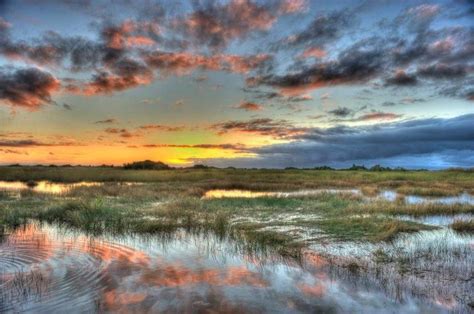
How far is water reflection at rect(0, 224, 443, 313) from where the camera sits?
8.13 metres

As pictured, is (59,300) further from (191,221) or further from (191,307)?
(191,221)

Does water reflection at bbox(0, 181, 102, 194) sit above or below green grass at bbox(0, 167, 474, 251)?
above

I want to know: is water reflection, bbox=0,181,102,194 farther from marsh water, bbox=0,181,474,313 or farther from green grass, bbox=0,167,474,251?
marsh water, bbox=0,181,474,313

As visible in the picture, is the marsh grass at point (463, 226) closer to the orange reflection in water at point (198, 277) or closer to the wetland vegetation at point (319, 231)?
the wetland vegetation at point (319, 231)

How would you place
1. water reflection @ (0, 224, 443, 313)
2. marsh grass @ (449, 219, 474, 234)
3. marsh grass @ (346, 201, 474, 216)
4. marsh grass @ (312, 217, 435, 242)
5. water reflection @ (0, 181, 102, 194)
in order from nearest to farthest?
water reflection @ (0, 224, 443, 313) → marsh grass @ (312, 217, 435, 242) → marsh grass @ (449, 219, 474, 234) → marsh grass @ (346, 201, 474, 216) → water reflection @ (0, 181, 102, 194)

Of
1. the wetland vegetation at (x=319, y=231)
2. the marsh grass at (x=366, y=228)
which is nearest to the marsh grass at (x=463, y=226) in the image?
A: the wetland vegetation at (x=319, y=231)

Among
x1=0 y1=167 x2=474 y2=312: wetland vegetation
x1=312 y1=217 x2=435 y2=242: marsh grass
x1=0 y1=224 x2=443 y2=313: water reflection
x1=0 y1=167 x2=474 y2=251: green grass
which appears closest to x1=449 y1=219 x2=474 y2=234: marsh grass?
x1=0 y1=167 x2=474 y2=312: wetland vegetation

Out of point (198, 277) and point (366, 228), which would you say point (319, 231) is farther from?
point (198, 277)

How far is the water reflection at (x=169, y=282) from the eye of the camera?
8133 millimetres

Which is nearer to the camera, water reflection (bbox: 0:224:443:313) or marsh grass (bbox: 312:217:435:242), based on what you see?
water reflection (bbox: 0:224:443:313)

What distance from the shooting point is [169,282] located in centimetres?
974

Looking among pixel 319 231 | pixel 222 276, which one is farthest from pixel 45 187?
pixel 222 276

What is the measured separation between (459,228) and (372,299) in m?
11.6

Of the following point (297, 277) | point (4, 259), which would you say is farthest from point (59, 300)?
point (297, 277)
